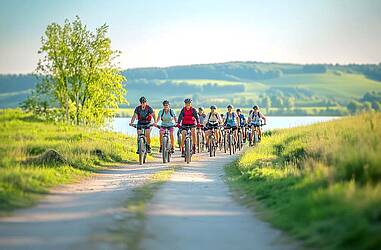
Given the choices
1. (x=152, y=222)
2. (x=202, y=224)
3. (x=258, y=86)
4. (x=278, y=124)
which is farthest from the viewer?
(x=258, y=86)

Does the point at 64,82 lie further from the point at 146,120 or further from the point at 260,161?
the point at 260,161

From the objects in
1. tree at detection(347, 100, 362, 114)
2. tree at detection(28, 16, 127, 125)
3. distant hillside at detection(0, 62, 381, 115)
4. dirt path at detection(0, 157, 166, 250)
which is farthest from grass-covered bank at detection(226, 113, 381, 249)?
distant hillside at detection(0, 62, 381, 115)

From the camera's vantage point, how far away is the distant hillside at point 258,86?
13275cm

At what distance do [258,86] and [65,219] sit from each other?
560 feet

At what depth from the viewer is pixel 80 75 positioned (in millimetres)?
50469

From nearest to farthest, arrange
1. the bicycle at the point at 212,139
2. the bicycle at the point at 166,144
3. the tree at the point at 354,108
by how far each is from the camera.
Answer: the tree at the point at 354,108 → the bicycle at the point at 166,144 → the bicycle at the point at 212,139

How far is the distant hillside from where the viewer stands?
132750 millimetres

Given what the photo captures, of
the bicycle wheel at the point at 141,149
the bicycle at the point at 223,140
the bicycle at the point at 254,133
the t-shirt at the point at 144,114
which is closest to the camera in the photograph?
the t-shirt at the point at 144,114

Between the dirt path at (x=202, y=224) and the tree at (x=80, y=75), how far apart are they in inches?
1424

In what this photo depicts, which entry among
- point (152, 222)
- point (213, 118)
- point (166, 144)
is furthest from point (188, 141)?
point (152, 222)

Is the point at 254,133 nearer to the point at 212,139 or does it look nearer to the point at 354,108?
the point at 212,139

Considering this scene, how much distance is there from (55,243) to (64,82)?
43601mm

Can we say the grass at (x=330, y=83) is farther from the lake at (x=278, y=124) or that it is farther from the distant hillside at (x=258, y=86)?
the lake at (x=278, y=124)

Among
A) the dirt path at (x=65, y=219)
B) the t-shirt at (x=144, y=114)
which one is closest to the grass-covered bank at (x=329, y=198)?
the dirt path at (x=65, y=219)
